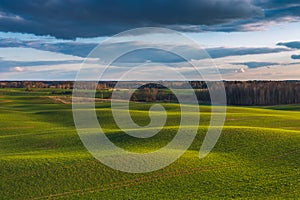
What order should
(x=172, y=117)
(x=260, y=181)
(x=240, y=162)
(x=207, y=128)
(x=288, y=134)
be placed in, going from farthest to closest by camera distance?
(x=172, y=117), (x=207, y=128), (x=288, y=134), (x=240, y=162), (x=260, y=181)

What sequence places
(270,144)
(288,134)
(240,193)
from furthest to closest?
1. (288,134)
2. (270,144)
3. (240,193)

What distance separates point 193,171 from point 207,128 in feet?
61.9

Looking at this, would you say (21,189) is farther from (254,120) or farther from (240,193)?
(254,120)

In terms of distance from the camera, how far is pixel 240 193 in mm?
27750

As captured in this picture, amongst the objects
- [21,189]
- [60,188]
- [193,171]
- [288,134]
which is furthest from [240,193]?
[288,134]

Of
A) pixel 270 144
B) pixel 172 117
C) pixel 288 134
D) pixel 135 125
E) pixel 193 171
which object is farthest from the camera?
pixel 172 117

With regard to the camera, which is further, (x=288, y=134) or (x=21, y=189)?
(x=288, y=134)

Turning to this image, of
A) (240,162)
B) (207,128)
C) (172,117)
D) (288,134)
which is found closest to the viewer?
(240,162)

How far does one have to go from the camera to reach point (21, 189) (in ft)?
95.9

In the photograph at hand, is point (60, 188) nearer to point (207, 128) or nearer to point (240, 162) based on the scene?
point (240, 162)

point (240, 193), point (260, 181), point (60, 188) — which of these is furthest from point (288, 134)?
point (60, 188)

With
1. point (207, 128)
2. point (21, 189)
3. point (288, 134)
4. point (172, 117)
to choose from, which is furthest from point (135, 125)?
point (21, 189)

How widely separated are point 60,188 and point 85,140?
17895mm

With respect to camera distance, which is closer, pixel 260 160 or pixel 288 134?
pixel 260 160
